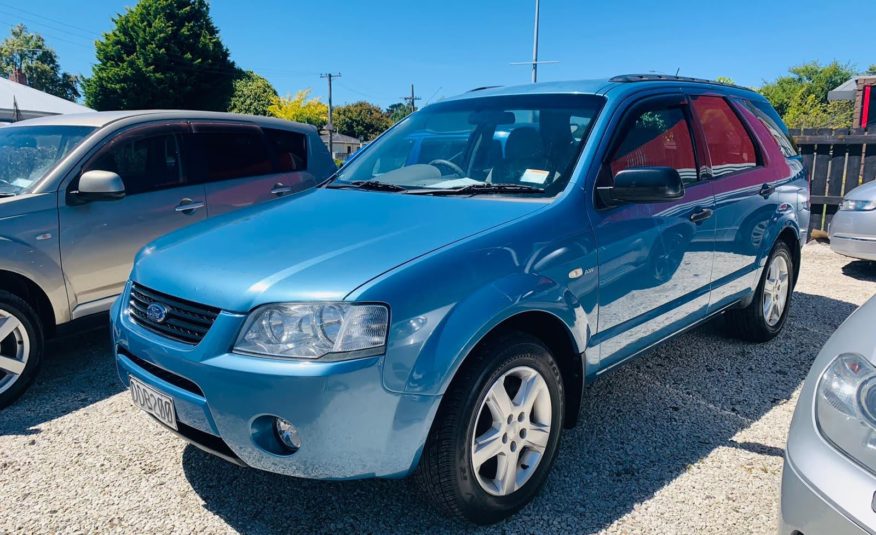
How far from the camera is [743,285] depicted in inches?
153

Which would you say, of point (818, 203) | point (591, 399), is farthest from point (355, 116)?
point (591, 399)

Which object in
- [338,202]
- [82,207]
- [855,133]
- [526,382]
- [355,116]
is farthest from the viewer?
[355,116]

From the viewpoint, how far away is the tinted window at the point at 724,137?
11.6 feet

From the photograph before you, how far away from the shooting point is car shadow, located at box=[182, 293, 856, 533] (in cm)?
240

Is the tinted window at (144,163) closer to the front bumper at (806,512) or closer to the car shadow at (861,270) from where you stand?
the front bumper at (806,512)

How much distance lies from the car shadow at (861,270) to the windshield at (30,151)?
7682mm

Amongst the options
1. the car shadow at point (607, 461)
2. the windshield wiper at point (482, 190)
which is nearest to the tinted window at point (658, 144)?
the windshield wiper at point (482, 190)

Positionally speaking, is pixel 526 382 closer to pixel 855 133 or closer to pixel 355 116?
pixel 855 133

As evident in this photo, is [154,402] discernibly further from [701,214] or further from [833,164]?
[833,164]

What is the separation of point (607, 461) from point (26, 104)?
14481 millimetres

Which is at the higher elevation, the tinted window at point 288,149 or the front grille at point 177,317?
the tinted window at point 288,149

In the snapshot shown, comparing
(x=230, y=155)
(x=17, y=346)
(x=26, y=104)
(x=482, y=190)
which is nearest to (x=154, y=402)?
(x=482, y=190)

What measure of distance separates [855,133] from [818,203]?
3.70 ft

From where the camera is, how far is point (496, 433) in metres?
2.25
